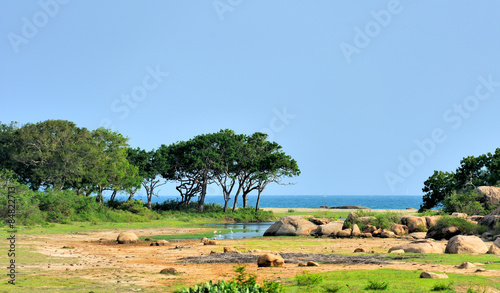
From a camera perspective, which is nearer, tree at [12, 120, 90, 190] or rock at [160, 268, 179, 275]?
rock at [160, 268, 179, 275]

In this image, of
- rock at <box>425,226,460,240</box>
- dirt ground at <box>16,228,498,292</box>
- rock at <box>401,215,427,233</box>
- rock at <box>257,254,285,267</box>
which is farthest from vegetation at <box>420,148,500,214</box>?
rock at <box>257,254,285,267</box>

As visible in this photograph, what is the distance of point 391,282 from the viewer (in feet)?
48.5

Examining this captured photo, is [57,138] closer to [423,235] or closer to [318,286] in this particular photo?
[423,235]

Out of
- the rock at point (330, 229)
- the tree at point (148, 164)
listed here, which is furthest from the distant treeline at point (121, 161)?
the rock at point (330, 229)

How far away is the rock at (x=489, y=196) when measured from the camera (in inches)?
1797

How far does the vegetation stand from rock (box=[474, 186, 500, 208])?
30.5ft

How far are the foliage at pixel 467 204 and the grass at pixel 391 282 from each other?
30429 mm

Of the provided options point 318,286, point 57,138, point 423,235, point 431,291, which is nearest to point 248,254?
point 318,286

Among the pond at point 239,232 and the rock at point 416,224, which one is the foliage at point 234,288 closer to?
the pond at point 239,232

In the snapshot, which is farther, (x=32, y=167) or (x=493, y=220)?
(x=32, y=167)

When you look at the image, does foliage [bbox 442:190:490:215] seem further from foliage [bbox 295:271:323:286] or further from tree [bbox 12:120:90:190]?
tree [bbox 12:120:90:190]

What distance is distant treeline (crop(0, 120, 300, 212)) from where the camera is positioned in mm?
51625

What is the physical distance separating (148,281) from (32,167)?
142 feet

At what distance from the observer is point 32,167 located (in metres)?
53.7
